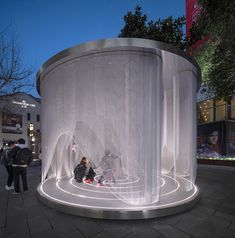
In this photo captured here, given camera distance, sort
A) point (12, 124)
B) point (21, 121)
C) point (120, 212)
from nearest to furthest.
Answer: point (120, 212), point (12, 124), point (21, 121)

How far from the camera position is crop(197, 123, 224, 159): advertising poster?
1861 cm

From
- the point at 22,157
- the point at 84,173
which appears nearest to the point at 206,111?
the point at 84,173

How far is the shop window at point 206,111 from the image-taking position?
805 inches

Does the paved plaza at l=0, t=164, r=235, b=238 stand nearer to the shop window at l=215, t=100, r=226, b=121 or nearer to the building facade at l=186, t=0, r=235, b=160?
the building facade at l=186, t=0, r=235, b=160

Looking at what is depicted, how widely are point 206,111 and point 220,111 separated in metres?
1.69

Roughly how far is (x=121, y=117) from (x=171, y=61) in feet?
7.34

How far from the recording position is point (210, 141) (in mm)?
19438

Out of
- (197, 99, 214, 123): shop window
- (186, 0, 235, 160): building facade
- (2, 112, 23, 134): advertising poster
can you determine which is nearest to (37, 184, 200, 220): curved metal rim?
(186, 0, 235, 160): building facade

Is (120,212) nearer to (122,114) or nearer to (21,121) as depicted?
(122,114)

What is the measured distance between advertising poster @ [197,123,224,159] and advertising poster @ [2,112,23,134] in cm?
3334

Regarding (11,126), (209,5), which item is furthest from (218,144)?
(11,126)

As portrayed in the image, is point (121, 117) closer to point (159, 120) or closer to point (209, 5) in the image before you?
point (159, 120)

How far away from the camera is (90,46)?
212 inches

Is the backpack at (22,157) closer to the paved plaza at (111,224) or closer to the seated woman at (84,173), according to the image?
the paved plaza at (111,224)
